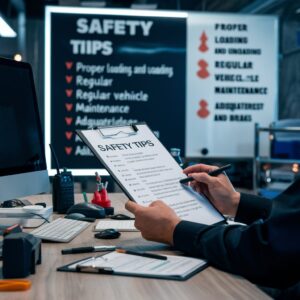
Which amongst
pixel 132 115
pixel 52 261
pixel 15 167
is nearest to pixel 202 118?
pixel 132 115

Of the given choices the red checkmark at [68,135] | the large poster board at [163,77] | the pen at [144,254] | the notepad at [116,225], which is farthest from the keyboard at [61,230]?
the red checkmark at [68,135]

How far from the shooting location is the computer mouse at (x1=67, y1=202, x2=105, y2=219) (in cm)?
185

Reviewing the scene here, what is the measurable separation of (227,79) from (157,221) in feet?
10.9

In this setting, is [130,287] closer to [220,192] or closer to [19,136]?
[220,192]

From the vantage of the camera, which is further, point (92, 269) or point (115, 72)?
point (115, 72)

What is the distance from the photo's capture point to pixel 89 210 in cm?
185

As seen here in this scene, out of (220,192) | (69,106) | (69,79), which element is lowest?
(220,192)

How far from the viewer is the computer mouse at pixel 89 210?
72.7 inches

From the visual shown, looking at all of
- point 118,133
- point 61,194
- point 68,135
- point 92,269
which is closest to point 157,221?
point 92,269

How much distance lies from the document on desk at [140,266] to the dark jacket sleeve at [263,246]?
1.7 inches

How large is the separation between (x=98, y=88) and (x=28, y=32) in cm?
513

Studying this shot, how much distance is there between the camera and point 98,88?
4.23 m

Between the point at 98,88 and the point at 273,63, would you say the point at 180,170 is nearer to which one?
the point at 98,88

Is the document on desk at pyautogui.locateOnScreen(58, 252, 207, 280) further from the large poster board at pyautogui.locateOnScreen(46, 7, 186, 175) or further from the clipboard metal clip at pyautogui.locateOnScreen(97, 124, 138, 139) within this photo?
the large poster board at pyautogui.locateOnScreen(46, 7, 186, 175)
